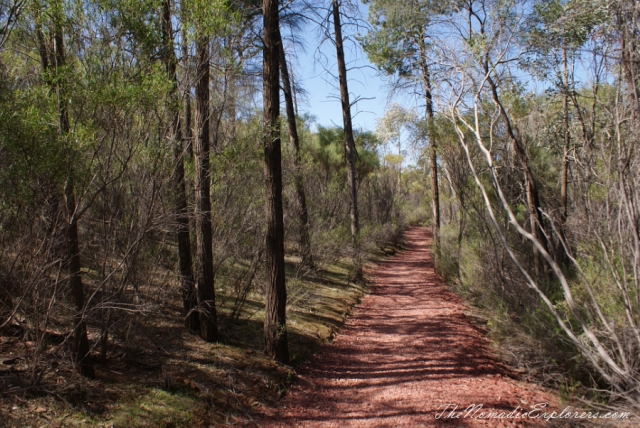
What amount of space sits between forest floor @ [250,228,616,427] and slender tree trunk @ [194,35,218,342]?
1659 millimetres

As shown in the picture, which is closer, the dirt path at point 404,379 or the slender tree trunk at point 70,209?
the slender tree trunk at point 70,209

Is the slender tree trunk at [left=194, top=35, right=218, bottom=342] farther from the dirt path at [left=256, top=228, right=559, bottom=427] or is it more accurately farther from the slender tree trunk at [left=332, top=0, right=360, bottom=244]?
the slender tree trunk at [left=332, top=0, right=360, bottom=244]

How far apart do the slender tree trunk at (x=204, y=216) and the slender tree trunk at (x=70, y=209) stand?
1638 millimetres

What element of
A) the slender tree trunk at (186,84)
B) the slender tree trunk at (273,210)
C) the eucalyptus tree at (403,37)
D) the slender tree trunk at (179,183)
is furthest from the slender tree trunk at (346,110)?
the slender tree trunk at (186,84)

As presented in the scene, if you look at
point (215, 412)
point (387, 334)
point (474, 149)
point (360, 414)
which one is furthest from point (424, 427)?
point (474, 149)

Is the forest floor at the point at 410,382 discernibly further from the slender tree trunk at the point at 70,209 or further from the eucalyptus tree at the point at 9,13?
the eucalyptus tree at the point at 9,13

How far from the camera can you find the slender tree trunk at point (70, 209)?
409 centimetres

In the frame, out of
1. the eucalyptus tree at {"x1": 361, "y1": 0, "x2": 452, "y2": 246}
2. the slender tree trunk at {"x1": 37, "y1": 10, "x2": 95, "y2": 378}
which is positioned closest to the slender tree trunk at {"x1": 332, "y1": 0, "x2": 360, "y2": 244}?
the eucalyptus tree at {"x1": 361, "y1": 0, "x2": 452, "y2": 246}

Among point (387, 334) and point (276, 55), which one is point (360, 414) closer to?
point (387, 334)

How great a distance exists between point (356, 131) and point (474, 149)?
443 inches

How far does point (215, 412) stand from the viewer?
14.9 feet

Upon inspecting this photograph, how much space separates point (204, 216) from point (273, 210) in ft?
3.38

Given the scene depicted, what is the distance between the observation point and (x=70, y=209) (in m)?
4.30

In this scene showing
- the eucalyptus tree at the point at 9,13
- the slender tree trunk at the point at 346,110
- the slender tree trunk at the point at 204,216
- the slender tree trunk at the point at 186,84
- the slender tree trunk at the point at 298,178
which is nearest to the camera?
the eucalyptus tree at the point at 9,13
